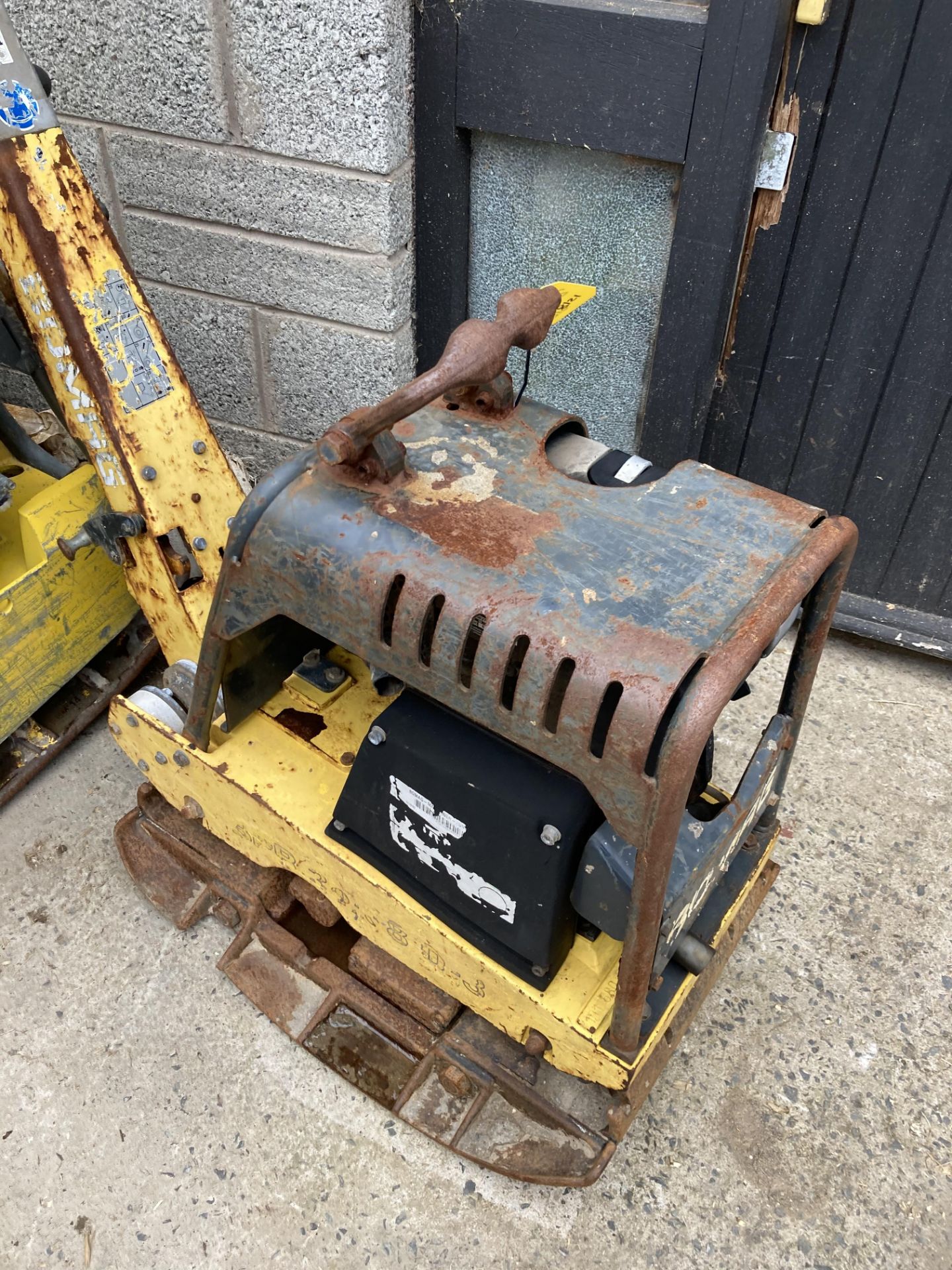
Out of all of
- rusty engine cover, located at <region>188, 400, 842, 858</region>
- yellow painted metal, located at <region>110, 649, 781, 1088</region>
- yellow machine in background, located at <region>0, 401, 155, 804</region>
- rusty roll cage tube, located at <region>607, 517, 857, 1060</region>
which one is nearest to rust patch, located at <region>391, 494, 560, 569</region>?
rusty engine cover, located at <region>188, 400, 842, 858</region>

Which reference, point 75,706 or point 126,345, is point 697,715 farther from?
point 75,706

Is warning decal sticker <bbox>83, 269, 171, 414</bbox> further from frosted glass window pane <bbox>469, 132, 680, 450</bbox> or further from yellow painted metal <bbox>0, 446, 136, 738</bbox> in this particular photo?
frosted glass window pane <bbox>469, 132, 680, 450</bbox>

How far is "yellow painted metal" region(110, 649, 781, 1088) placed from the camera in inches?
54.7

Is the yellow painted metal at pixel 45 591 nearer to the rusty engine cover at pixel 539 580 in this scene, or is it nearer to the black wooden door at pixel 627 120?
the rusty engine cover at pixel 539 580

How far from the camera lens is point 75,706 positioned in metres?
2.23

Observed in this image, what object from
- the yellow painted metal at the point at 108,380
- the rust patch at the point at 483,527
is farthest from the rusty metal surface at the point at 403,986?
the rust patch at the point at 483,527

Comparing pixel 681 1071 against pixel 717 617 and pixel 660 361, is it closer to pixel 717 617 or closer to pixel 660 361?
pixel 717 617

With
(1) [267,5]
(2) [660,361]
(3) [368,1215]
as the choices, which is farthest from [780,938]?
(1) [267,5]

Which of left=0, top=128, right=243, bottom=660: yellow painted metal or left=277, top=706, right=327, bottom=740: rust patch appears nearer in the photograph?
left=0, top=128, right=243, bottom=660: yellow painted metal

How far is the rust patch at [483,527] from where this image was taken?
3.80 ft

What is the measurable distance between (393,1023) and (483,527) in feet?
3.23

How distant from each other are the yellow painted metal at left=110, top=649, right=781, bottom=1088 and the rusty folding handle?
2.04 ft

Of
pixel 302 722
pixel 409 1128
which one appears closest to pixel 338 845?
pixel 302 722

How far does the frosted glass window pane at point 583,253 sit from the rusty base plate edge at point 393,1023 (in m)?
1.24
